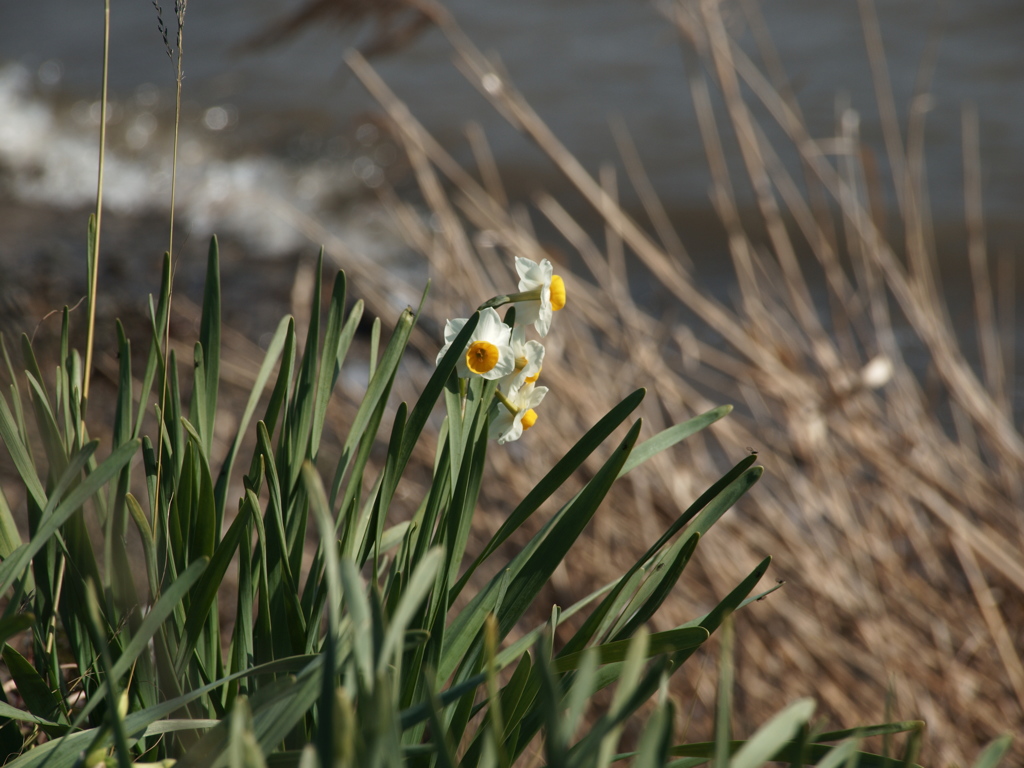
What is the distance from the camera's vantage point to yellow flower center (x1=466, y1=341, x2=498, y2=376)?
24.1 inches

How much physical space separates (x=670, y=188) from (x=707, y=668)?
4040mm

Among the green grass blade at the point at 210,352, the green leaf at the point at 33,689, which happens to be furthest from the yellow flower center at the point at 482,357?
the green leaf at the point at 33,689

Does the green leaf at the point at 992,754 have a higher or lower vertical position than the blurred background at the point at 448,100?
lower

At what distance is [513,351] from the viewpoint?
64 cm

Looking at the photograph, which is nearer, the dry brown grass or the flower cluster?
the flower cluster

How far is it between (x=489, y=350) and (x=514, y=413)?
2.5 inches

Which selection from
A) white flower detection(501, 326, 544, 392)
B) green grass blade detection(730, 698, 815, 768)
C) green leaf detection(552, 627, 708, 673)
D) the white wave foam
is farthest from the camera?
the white wave foam

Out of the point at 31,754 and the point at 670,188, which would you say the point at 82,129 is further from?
the point at 31,754

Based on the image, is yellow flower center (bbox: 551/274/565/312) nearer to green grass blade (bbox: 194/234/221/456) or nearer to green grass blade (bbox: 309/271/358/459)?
green grass blade (bbox: 309/271/358/459)

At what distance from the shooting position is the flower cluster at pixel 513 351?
0.61 metres

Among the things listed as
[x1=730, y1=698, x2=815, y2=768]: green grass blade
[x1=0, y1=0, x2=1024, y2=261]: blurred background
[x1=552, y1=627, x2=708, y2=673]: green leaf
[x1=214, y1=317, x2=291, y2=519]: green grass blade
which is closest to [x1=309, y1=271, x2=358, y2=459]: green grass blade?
[x1=214, y1=317, x2=291, y2=519]: green grass blade

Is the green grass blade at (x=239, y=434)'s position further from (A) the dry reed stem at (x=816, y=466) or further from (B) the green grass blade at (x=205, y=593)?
(A) the dry reed stem at (x=816, y=466)

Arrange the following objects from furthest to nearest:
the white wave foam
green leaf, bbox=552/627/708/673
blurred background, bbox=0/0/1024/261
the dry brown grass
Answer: blurred background, bbox=0/0/1024/261
the white wave foam
the dry brown grass
green leaf, bbox=552/627/708/673

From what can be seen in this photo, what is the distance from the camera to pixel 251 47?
206cm
